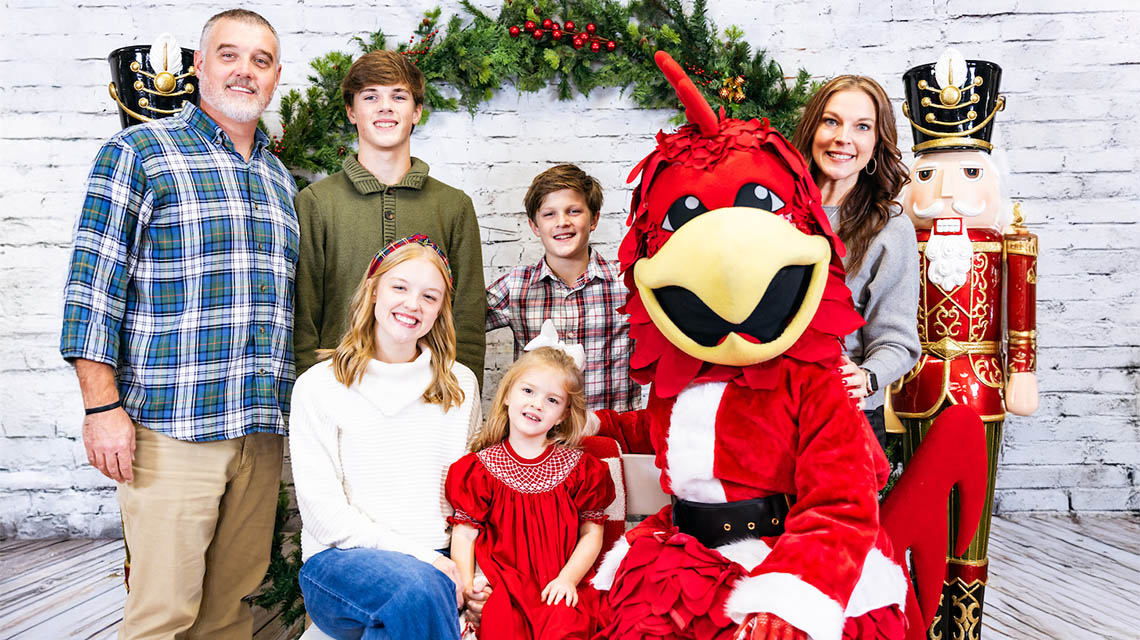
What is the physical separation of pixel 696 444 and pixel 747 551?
0.57 ft

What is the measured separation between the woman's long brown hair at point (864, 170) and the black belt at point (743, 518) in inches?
31.3

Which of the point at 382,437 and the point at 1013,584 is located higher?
the point at 382,437

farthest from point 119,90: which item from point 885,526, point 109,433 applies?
point 885,526

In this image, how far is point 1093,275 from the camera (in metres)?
2.97

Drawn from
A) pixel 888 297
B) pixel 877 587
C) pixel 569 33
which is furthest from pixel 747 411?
pixel 569 33

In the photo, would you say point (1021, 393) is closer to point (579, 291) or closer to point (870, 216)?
point (870, 216)

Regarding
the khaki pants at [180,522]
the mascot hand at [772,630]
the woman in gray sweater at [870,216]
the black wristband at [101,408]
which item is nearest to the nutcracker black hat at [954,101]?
the woman in gray sweater at [870,216]

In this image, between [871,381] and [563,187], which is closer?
[871,381]

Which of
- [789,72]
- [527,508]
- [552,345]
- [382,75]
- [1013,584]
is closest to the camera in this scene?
[527,508]

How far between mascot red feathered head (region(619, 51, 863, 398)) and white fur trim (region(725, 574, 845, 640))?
283mm

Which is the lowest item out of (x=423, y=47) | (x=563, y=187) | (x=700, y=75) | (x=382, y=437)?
(x=382, y=437)

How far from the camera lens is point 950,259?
1.92m

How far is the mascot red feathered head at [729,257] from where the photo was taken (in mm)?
1092

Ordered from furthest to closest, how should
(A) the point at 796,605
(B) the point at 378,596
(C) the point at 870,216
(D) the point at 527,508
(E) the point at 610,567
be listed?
(C) the point at 870,216, (D) the point at 527,508, (B) the point at 378,596, (E) the point at 610,567, (A) the point at 796,605
